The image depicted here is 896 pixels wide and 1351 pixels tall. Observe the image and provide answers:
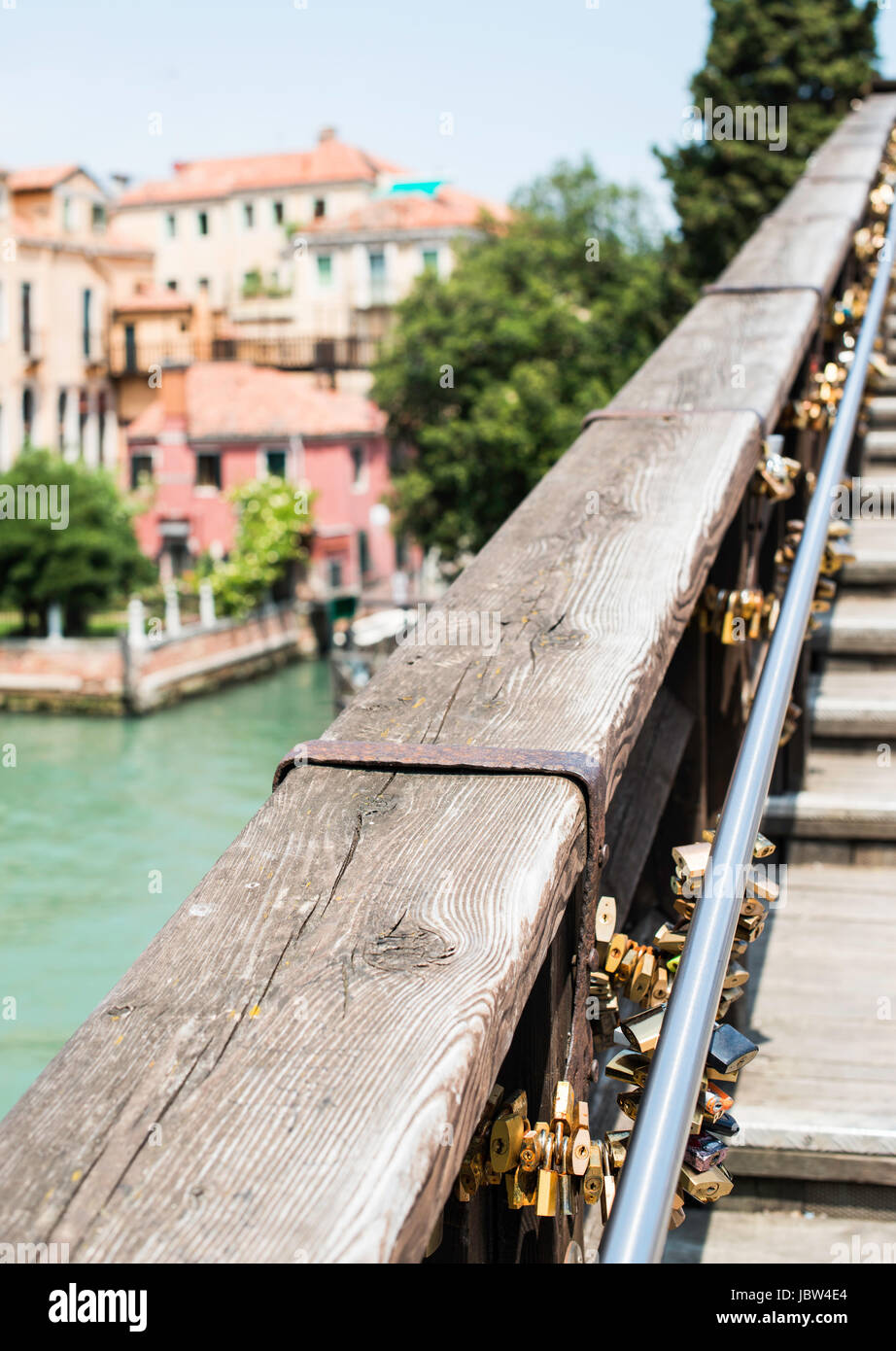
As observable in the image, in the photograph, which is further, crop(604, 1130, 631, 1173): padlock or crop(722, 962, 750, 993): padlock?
crop(722, 962, 750, 993): padlock

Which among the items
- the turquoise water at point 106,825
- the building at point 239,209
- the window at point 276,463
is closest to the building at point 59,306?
the window at point 276,463

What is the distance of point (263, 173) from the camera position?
151ft

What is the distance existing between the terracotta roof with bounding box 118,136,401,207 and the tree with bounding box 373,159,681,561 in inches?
733

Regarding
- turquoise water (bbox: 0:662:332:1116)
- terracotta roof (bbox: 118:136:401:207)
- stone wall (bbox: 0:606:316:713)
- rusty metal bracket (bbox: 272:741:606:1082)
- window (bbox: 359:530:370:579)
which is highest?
terracotta roof (bbox: 118:136:401:207)

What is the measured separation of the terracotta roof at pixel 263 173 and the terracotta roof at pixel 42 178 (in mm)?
11492

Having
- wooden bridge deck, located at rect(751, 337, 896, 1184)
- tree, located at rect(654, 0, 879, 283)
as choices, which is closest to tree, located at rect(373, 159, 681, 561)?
tree, located at rect(654, 0, 879, 283)

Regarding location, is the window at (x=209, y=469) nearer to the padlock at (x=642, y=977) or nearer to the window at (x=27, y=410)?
the window at (x=27, y=410)

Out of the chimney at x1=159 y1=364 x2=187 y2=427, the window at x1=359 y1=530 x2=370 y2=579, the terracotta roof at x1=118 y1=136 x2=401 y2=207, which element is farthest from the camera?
the terracotta roof at x1=118 y1=136 x2=401 y2=207

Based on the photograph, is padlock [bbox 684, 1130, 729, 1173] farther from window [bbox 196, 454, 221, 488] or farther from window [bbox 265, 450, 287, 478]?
window [bbox 196, 454, 221, 488]

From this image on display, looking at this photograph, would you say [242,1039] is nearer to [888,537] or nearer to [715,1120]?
[715,1120]

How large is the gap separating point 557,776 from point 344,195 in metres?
45.0

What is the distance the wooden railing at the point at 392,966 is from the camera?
696 millimetres

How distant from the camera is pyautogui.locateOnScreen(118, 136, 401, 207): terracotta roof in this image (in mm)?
43906
